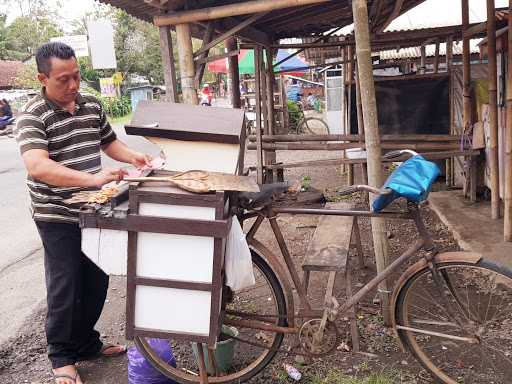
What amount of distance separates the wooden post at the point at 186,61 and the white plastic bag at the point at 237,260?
2.15 meters

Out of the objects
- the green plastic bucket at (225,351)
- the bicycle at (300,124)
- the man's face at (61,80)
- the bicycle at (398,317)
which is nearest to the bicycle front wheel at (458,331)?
the bicycle at (398,317)

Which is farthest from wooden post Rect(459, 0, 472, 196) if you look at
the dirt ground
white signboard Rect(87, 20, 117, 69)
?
white signboard Rect(87, 20, 117, 69)

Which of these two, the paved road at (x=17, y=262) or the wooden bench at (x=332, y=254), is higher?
the wooden bench at (x=332, y=254)

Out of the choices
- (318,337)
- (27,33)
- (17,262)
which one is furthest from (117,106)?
(318,337)

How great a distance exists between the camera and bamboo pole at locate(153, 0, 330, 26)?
377 cm

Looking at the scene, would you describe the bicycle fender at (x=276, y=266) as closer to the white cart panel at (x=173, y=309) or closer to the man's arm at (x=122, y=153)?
the white cart panel at (x=173, y=309)

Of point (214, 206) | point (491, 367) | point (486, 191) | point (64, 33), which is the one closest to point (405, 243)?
point (486, 191)

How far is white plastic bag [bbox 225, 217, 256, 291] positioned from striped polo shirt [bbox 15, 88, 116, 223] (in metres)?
0.97

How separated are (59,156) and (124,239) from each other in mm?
793

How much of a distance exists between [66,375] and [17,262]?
115 inches

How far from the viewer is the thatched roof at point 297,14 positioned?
439 centimetres

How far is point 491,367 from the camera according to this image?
110 inches

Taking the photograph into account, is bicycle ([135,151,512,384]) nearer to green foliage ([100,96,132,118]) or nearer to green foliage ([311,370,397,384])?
green foliage ([311,370,397,384])

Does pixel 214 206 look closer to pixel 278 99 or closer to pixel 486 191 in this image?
pixel 486 191
